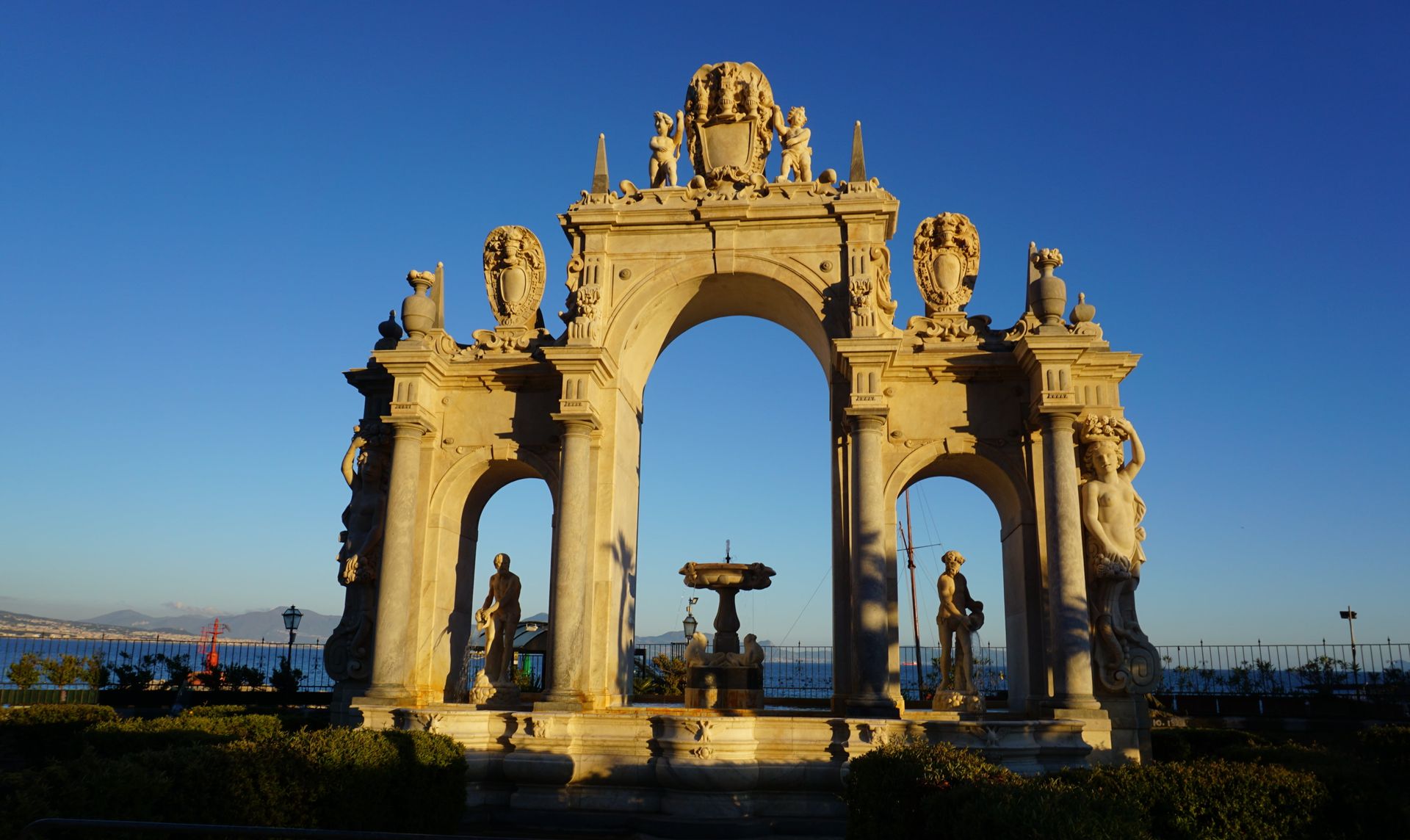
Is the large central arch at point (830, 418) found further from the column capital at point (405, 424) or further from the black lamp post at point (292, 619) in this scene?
the black lamp post at point (292, 619)

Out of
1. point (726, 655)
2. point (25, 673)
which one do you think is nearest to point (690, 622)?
point (726, 655)

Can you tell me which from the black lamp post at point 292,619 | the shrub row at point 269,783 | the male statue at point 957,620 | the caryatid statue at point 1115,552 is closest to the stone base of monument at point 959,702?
the male statue at point 957,620

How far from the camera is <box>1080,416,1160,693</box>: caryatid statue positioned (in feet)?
58.6

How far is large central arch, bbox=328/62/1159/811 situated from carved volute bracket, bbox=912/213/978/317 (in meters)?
0.05

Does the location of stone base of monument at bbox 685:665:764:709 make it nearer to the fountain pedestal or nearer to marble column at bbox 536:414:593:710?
the fountain pedestal

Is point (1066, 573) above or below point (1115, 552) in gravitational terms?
below

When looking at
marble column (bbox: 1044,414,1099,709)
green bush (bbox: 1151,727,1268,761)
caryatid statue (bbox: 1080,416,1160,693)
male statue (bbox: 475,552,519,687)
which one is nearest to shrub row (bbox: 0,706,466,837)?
male statue (bbox: 475,552,519,687)

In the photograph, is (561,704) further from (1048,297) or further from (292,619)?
(292,619)

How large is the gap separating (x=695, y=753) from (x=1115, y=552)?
8832mm

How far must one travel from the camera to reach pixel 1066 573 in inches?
695

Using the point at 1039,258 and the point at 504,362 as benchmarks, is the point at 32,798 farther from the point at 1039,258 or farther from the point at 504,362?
the point at 1039,258

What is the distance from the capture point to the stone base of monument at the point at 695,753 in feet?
47.4

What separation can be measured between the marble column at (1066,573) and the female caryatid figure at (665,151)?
9458mm

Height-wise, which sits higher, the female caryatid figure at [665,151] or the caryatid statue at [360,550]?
the female caryatid figure at [665,151]
